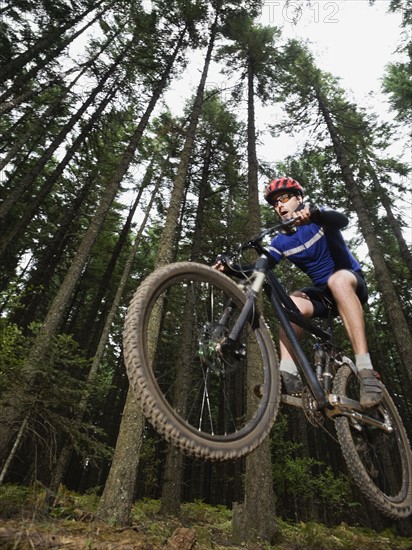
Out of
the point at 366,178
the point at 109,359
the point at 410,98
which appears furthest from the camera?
the point at 109,359

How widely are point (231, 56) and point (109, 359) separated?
2194 centimetres

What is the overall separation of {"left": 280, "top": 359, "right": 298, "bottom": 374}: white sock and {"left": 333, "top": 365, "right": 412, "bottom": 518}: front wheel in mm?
772

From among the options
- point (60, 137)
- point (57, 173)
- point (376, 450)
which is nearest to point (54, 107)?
point (60, 137)

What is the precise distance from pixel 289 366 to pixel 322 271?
1185 mm

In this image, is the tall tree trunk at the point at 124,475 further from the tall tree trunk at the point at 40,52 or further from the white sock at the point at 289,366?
the tall tree trunk at the point at 40,52

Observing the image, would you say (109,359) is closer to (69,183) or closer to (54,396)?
(69,183)

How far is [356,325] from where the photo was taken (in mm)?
3441

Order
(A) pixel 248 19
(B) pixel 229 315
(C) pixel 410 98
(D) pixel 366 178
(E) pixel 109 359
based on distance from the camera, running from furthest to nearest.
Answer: (E) pixel 109 359 < (D) pixel 366 178 < (C) pixel 410 98 < (A) pixel 248 19 < (B) pixel 229 315

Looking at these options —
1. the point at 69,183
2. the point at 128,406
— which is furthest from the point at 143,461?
the point at 69,183

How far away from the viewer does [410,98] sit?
1647 cm

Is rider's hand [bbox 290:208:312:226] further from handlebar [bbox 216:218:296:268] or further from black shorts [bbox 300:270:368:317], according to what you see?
black shorts [bbox 300:270:368:317]

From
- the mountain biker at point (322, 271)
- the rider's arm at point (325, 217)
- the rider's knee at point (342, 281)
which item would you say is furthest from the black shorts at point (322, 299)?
the rider's arm at point (325, 217)

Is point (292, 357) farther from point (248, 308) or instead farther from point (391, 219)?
point (391, 219)

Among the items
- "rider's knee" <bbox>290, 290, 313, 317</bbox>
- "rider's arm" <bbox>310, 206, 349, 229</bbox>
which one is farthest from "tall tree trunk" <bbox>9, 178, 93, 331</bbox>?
"rider's arm" <bbox>310, 206, 349, 229</bbox>
